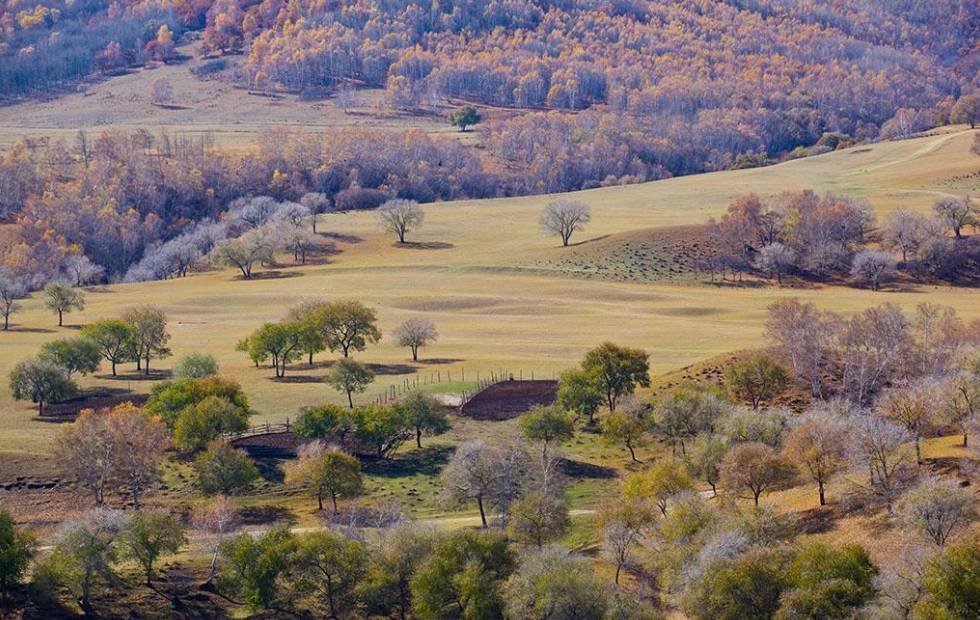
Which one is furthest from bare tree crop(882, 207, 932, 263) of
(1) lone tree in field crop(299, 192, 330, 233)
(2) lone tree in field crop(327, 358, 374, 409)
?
(1) lone tree in field crop(299, 192, 330, 233)

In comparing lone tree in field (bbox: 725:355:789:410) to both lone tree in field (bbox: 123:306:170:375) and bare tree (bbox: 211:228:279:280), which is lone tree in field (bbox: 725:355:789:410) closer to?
lone tree in field (bbox: 123:306:170:375)

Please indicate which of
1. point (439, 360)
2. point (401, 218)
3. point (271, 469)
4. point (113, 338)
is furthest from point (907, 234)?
point (271, 469)

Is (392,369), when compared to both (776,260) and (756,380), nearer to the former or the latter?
(756,380)

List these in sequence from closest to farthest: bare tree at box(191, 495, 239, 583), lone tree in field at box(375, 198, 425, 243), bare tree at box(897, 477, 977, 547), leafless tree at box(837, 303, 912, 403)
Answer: bare tree at box(897, 477, 977, 547) → bare tree at box(191, 495, 239, 583) → leafless tree at box(837, 303, 912, 403) → lone tree in field at box(375, 198, 425, 243)

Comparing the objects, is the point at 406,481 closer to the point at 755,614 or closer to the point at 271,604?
the point at 271,604

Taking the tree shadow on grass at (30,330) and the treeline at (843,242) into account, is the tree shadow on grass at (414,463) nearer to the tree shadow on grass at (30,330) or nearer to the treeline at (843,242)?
the tree shadow on grass at (30,330)

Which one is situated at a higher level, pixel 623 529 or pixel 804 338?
pixel 804 338
